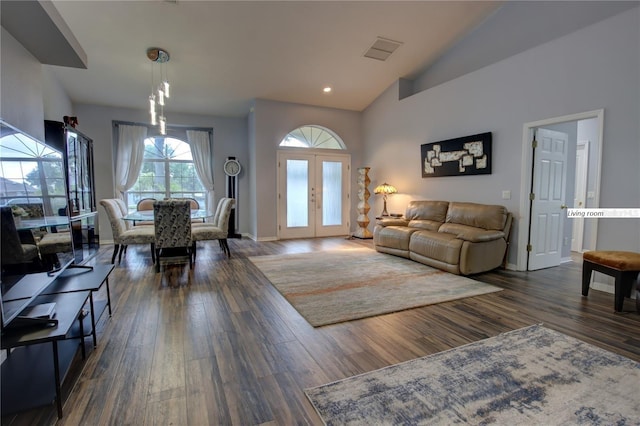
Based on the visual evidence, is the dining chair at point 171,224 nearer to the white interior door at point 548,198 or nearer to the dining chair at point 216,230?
the dining chair at point 216,230

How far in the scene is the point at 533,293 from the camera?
3400 millimetres

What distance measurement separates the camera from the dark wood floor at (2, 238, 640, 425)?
160 centimetres

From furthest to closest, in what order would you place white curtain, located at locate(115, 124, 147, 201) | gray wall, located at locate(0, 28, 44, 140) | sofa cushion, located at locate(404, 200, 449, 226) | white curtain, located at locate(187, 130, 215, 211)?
1. white curtain, located at locate(187, 130, 215, 211)
2. white curtain, located at locate(115, 124, 147, 201)
3. sofa cushion, located at locate(404, 200, 449, 226)
4. gray wall, located at locate(0, 28, 44, 140)

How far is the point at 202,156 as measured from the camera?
23.3ft

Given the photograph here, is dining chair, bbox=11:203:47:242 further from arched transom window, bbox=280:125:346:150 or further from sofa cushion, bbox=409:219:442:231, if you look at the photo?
arched transom window, bbox=280:125:346:150

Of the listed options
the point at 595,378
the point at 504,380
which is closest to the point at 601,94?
the point at 595,378

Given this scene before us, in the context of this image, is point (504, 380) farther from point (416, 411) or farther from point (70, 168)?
point (70, 168)

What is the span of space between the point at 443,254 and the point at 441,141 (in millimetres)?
2237

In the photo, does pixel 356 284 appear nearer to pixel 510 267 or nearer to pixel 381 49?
pixel 510 267

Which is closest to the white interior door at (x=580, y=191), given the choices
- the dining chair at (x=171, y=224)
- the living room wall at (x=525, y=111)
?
the living room wall at (x=525, y=111)

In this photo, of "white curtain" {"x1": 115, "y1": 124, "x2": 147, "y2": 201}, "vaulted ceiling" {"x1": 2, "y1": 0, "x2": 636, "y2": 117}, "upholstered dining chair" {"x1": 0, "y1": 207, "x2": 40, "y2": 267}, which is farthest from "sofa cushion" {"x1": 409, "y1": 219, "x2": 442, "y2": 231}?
"white curtain" {"x1": 115, "y1": 124, "x2": 147, "y2": 201}

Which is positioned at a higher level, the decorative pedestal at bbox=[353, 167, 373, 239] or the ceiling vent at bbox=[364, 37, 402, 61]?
the ceiling vent at bbox=[364, 37, 402, 61]

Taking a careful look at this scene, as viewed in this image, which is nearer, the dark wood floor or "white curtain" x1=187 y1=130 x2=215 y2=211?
the dark wood floor

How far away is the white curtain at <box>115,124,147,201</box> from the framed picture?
5924 mm
